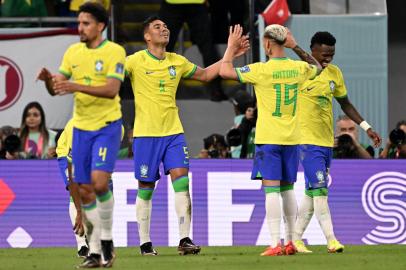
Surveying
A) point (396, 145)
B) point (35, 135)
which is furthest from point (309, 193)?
point (35, 135)

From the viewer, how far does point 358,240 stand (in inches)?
709

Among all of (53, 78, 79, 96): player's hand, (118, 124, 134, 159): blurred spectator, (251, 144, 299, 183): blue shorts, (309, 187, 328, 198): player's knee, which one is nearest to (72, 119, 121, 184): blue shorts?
(53, 78, 79, 96): player's hand

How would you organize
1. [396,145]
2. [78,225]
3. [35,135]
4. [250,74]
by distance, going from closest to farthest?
1. [78,225]
2. [250,74]
3. [396,145]
4. [35,135]

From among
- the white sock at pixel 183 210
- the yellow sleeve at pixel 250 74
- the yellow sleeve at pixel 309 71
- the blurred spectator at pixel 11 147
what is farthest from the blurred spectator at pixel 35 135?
the yellow sleeve at pixel 309 71

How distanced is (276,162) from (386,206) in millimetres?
4283

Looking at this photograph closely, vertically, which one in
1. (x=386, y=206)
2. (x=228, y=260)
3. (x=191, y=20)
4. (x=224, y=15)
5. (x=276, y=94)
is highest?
(x=224, y=15)

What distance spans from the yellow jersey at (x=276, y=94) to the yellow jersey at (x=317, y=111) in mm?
849

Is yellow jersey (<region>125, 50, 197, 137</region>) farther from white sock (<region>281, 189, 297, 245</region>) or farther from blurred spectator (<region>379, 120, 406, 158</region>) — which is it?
blurred spectator (<region>379, 120, 406, 158</region>)

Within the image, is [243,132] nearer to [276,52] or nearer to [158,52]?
[158,52]

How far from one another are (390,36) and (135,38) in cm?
470

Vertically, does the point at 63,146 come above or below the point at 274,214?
above

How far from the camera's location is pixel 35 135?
1881cm

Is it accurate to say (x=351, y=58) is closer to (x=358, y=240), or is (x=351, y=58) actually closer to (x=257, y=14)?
(x=257, y=14)

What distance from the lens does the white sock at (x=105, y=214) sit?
12.5 m
